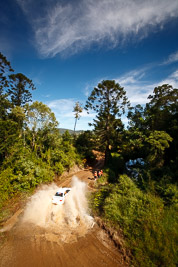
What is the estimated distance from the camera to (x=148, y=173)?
33.7ft

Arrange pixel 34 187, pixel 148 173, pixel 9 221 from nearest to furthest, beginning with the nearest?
pixel 9 221 < pixel 148 173 < pixel 34 187

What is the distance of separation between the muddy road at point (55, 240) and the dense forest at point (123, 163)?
3.74ft

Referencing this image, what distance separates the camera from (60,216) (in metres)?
8.51

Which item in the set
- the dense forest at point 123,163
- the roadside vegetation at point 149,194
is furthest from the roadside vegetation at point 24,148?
the roadside vegetation at point 149,194

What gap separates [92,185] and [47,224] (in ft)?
24.1

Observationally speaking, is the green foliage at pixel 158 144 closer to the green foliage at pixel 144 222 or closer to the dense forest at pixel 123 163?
the dense forest at pixel 123 163

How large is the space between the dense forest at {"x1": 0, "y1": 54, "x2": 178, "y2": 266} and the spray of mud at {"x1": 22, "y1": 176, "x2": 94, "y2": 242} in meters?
1.13

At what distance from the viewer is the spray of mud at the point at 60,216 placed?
700 centimetres

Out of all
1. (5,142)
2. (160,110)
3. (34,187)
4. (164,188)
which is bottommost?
(34,187)

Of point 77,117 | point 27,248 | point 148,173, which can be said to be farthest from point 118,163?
point 77,117

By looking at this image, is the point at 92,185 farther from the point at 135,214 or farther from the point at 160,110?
the point at 160,110

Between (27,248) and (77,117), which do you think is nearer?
(27,248)

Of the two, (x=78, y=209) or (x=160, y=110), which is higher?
(x=160, y=110)

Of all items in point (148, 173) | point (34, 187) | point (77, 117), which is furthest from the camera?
point (77, 117)
